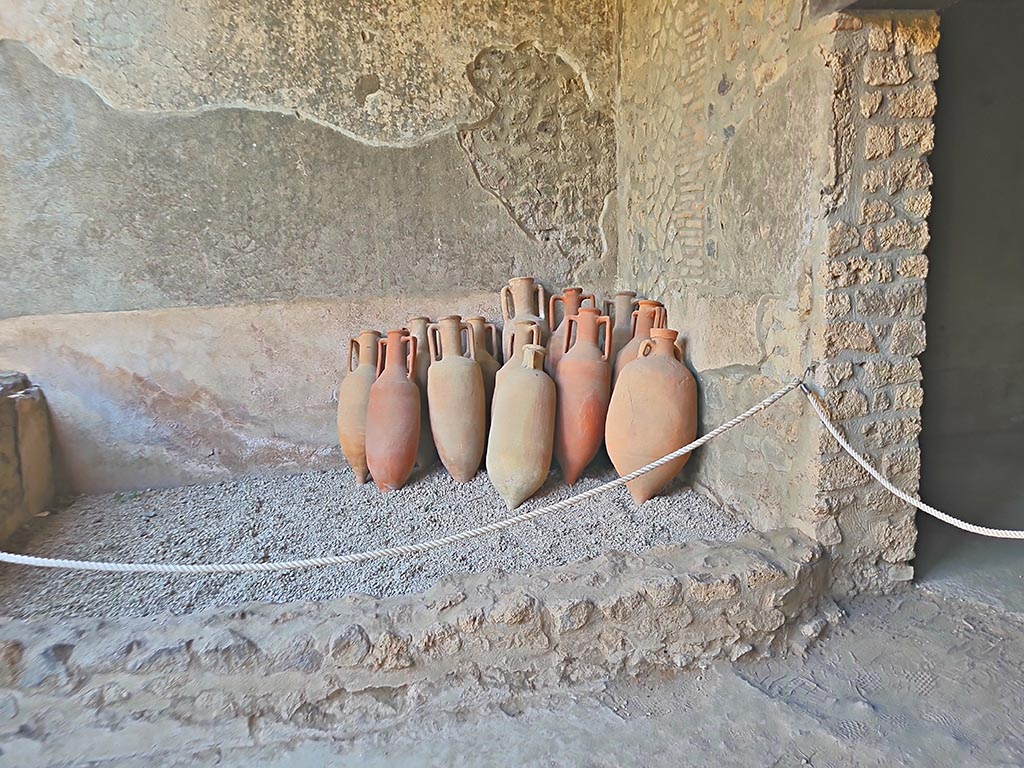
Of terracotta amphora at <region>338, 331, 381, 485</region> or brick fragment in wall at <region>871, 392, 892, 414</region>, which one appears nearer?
brick fragment in wall at <region>871, 392, 892, 414</region>

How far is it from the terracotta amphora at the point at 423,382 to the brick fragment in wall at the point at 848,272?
5.45 feet

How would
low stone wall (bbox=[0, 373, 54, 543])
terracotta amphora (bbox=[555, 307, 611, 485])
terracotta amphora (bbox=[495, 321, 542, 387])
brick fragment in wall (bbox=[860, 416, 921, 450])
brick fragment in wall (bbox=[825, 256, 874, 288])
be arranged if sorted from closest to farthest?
brick fragment in wall (bbox=[825, 256, 874, 288]) → brick fragment in wall (bbox=[860, 416, 921, 450]) → low stone wall (bbox=[0, 373, 54, 543]) → terracotta amphora (bbox=[555, 307, 611, 485]) → terracotta amphora (bbox=[495, 321, 542, 387])

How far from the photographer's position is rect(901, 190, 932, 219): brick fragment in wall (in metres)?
1.95

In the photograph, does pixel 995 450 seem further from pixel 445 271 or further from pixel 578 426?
pixel 445 271

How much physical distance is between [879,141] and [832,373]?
665 mm

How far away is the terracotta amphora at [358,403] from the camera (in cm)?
289

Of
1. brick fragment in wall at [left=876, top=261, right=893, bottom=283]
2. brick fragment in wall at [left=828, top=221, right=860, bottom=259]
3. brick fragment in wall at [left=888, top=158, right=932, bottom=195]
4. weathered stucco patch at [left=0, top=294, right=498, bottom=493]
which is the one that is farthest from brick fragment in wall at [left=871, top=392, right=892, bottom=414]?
weathered stucco patch at [left=0, top=294, right=498, bottom=493]

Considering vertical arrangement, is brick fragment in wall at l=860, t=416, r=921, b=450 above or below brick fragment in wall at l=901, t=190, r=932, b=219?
below

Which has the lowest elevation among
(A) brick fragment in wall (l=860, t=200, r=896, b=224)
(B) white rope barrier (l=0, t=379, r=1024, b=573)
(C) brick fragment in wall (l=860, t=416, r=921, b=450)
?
(B) white rope barrier (l=0, t=379, r=1024, b=573)

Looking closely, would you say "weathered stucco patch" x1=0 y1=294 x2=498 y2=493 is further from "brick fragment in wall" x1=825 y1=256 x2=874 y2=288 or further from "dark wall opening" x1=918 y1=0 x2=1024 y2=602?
"dark wall opening" x1=918 y1=0 x2=1024 y2=602

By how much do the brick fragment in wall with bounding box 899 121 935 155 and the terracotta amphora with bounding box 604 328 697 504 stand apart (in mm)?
982

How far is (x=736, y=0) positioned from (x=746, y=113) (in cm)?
38

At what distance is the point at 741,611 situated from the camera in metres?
1.93

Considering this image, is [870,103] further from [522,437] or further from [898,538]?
[522,437]
